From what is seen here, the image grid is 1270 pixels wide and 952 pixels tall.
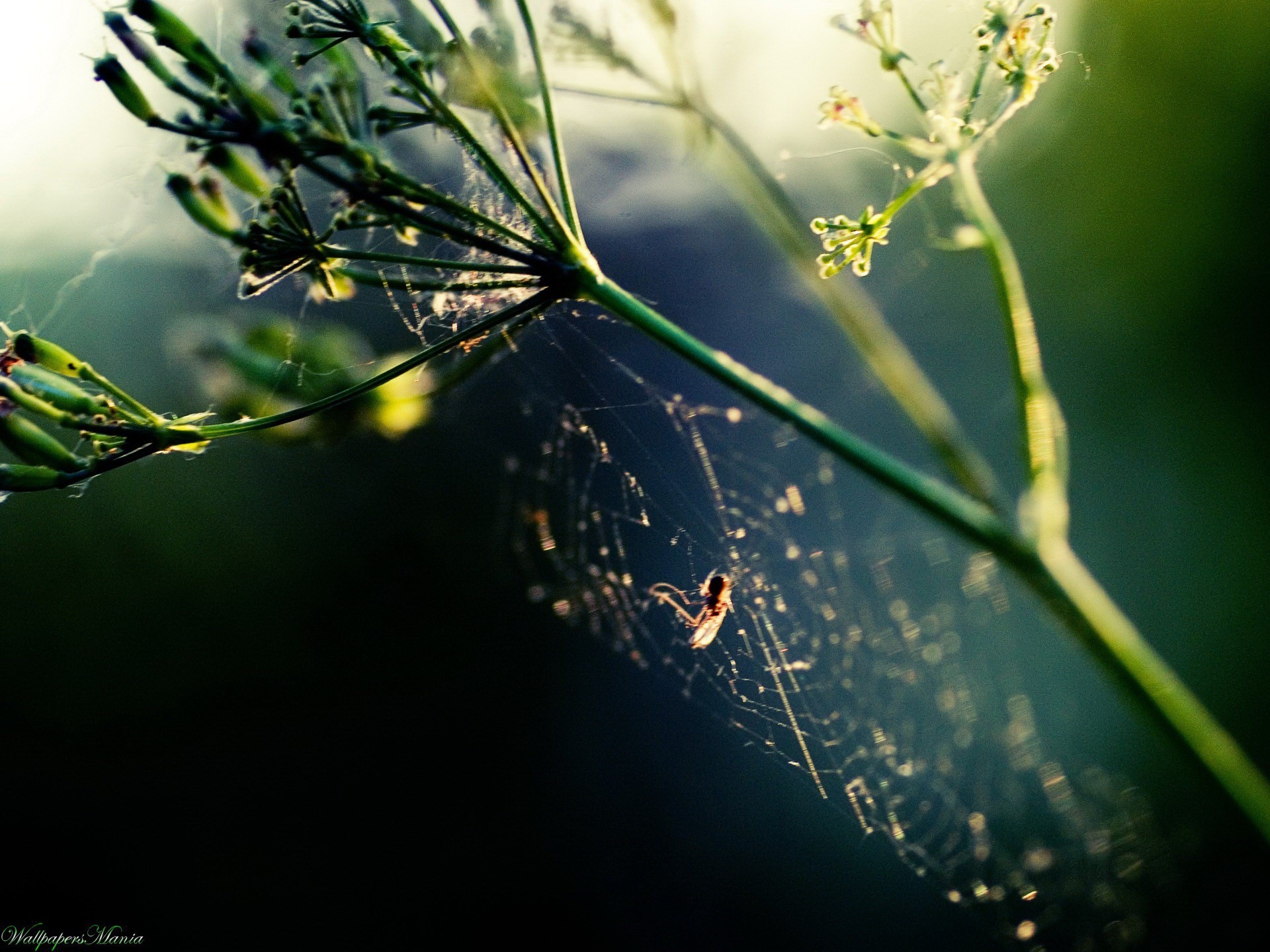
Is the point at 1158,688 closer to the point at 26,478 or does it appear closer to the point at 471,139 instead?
the point at 471,139

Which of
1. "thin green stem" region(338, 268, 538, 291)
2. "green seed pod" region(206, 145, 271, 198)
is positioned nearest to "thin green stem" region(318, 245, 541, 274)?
"thin green stem" region(338, 268, 538, 291)

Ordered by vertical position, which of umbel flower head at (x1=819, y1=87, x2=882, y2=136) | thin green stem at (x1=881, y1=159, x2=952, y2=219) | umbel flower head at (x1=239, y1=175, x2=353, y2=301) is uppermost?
umbel flower head at (x1=239, y1=175, x2=353, y2=301)

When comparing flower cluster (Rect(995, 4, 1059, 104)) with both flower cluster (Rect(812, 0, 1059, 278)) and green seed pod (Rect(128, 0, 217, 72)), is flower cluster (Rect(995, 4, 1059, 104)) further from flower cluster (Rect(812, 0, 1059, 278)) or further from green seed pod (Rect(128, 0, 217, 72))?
green seed pod (Rect(128, 0, 217, 72))

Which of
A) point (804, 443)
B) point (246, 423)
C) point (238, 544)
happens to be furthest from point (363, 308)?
point (246, 423)

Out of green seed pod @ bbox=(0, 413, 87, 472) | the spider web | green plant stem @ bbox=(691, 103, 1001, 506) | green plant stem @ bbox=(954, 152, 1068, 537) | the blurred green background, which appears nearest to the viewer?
green plant stem @ bbox=(954, 152, 1068, 537)

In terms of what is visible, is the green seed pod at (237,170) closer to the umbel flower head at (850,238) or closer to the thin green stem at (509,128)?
the thin green stem at (509,128)

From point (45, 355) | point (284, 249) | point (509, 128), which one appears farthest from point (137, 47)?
point (509, 128)

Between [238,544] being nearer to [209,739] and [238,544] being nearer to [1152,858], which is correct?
[209,739]
